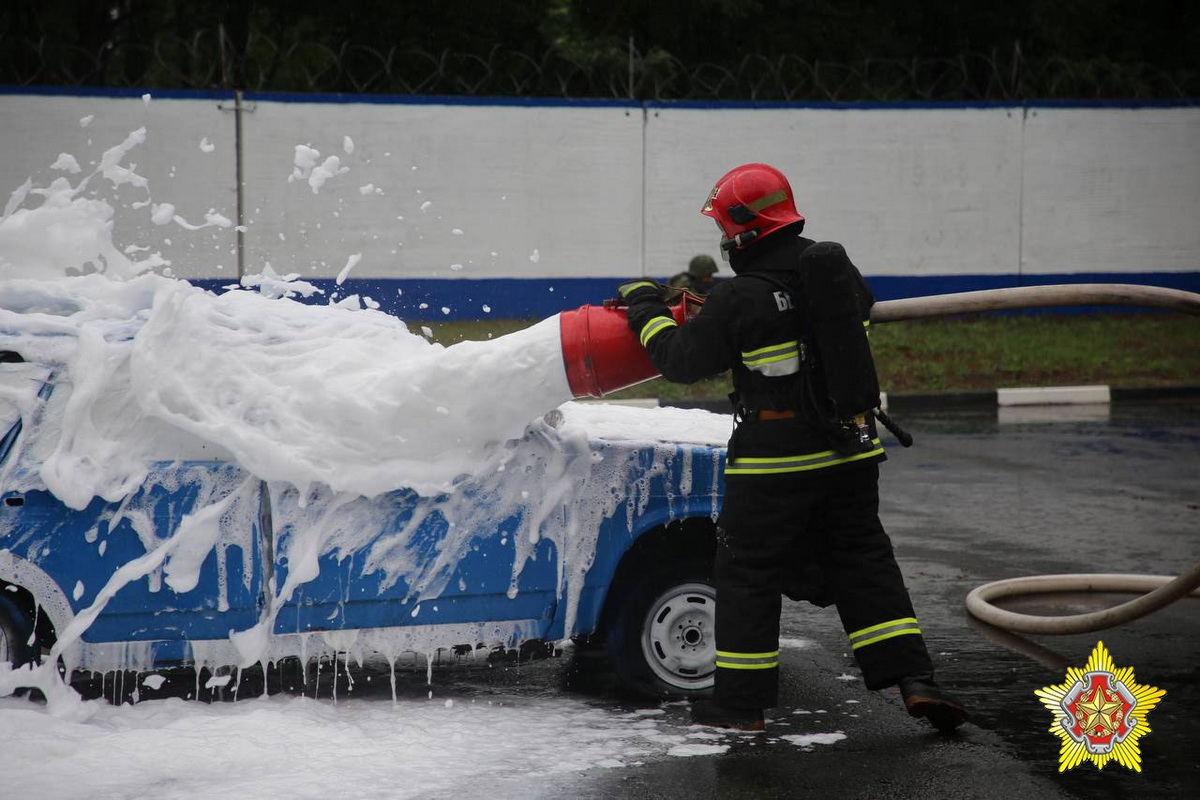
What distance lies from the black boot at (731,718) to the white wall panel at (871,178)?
13.9 metres

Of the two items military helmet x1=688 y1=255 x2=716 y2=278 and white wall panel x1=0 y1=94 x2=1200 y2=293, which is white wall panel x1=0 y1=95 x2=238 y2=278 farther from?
military helmet x1=688 y1=255 x2=716 y2=278

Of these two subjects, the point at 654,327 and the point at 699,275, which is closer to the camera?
the point at 654,327

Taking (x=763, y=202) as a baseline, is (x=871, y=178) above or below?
above

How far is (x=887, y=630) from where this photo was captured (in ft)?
16.1

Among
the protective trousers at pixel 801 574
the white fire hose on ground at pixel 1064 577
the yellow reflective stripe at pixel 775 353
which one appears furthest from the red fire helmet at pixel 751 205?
the protective trousers at pixel 801 574

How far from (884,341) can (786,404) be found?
11.5 meters

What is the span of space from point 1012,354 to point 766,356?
11.6m

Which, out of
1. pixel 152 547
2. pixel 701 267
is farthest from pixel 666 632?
pixel 701 267

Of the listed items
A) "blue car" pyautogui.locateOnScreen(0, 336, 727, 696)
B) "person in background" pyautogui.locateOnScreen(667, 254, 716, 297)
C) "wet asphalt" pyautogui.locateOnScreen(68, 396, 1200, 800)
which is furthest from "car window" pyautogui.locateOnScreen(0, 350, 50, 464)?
"person in background" pyautogui.locateOnScreen(667, 254, 716, 297)

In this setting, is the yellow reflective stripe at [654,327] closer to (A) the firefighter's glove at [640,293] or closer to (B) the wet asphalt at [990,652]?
(A) the firefighter's glove at [640,293]

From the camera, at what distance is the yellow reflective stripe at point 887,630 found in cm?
489

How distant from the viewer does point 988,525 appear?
8.44m

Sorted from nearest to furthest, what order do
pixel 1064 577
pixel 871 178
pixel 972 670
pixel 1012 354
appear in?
1. pixel 972 670
2. pixel 1064 577
3. pixel 1012 354
4. pixel 871 178

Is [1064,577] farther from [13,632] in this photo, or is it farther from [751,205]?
[13,632]
